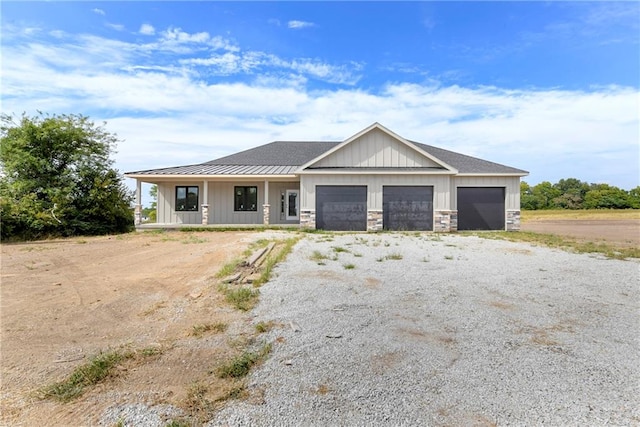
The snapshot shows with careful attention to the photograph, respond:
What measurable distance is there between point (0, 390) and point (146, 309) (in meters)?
2.03

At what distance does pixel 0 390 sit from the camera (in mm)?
2711

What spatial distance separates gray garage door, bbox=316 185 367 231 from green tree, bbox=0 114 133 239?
1116 cm

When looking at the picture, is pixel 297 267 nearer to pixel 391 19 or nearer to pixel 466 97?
pixel 391 19

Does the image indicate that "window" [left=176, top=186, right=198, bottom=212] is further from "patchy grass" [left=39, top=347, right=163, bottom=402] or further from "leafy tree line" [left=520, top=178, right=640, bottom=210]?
"leafy tree line" [left=520, top=178, right=640, bottom=210]

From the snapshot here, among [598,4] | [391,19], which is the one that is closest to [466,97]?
[391,19]

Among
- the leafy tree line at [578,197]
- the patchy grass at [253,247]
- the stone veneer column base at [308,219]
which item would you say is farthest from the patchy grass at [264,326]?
the leafy tree line at [578,197]

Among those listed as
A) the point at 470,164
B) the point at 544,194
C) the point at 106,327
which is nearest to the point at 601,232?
the point at 470,164

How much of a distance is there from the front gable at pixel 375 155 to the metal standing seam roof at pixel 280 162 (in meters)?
0.73

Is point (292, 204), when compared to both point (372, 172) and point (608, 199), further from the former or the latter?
point (608, 199)

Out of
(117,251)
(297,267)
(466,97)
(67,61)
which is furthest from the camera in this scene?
(466,97)

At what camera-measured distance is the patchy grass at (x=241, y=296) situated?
15.4 ft

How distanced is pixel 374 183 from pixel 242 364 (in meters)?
13.5

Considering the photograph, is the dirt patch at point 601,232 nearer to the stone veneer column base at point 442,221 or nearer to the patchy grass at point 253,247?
the stone veneer column base at point 442,221

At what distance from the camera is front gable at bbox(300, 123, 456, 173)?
15953mm
